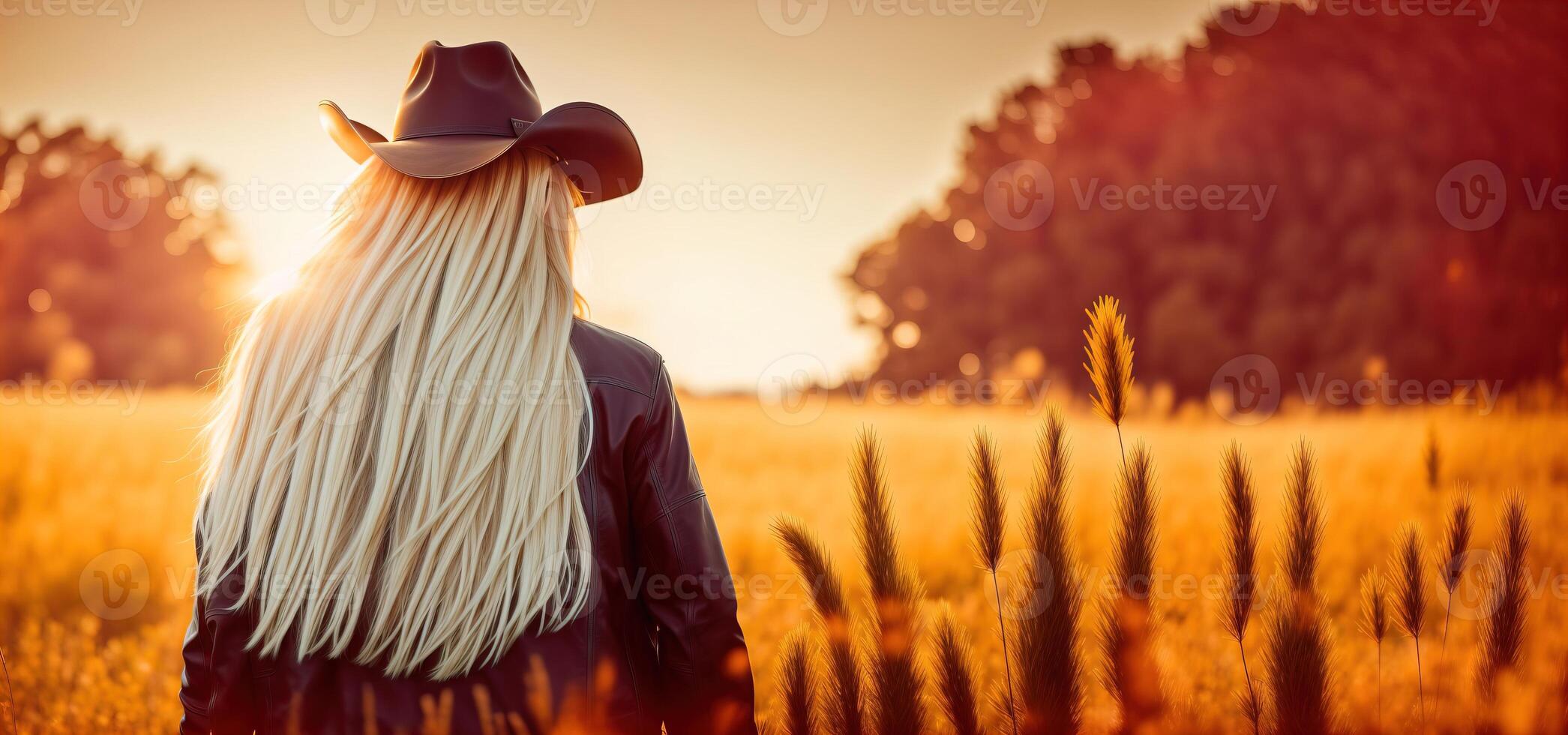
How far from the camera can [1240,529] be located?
1.23m

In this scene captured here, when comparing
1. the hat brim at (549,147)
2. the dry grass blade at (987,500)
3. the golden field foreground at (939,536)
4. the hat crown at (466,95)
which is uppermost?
the hat crown at (466,95)

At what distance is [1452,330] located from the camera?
8.20m

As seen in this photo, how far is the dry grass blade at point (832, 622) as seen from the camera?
1233 mm

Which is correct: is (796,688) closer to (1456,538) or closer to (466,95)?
(1456,538)

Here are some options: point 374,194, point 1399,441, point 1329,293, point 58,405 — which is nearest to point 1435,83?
point 1329,293

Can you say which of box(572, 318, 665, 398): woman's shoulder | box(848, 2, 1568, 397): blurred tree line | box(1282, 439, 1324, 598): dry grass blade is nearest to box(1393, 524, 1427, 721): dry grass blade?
box(1282, 439, 1324, 598): dry grass blade

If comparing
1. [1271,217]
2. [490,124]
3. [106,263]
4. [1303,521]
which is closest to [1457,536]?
[1303,521]

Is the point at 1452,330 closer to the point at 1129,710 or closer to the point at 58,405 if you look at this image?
the point at 1129,710

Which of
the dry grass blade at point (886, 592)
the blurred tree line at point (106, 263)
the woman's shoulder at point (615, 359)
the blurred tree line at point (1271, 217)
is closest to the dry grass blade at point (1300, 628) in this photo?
the dry grass blade at point (886, 592)

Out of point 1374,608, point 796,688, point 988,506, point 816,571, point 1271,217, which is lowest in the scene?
point 796,688

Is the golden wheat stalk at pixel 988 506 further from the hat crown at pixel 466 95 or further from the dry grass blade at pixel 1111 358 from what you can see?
the hat crown at pixel 466 95

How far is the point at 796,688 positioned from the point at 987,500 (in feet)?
1.56

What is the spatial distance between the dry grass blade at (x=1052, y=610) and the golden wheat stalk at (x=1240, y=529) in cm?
28

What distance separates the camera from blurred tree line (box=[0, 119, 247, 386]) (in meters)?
7.94
